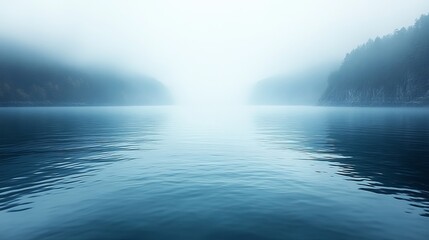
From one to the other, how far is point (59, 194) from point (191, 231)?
10857 mm

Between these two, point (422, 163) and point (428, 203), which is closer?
point (428, 203)

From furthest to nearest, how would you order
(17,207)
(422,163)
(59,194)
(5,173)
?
(422,163), (5,173), (59,194), (17,207)

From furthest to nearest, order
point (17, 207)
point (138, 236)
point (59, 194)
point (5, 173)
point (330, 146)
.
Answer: point (330, 146) → point (5, 173) → point (59, 194) → point (17, 207) → point (138, 236)

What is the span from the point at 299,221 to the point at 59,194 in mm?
15168

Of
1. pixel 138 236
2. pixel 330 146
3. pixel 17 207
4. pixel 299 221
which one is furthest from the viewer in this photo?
pixel 330 146

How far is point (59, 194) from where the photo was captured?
62.9 feet

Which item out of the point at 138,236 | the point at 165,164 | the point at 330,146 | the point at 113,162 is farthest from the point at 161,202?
the point at 330,146

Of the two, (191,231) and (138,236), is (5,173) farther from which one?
(191,231)

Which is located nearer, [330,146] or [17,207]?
[17,207]

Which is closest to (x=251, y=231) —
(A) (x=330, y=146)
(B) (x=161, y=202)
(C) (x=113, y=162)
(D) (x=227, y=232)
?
(D) (x=227, y=232)

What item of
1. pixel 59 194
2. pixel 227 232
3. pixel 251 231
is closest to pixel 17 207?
pixel 59 194

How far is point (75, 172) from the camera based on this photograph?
25.3 meters

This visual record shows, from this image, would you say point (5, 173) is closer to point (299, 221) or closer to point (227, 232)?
point (227, 232)

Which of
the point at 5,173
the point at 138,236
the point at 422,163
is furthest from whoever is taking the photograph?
the point at 422,163
